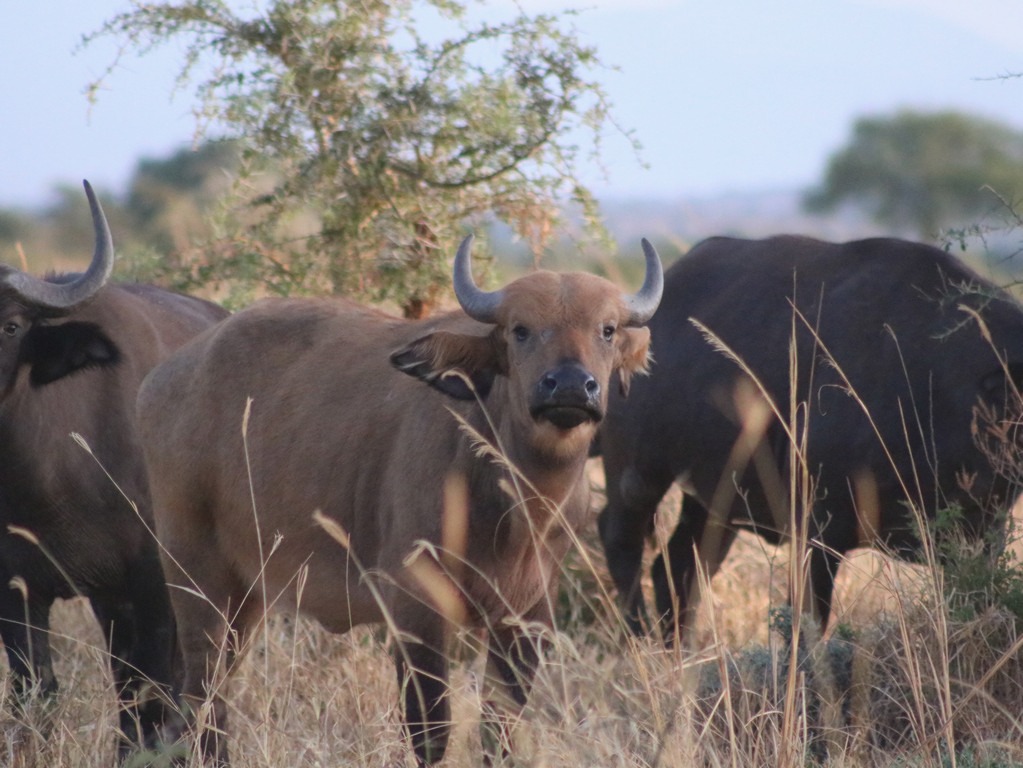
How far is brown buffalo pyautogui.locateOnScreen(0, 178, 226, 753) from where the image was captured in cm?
578

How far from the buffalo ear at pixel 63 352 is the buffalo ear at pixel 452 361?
5.86 ft

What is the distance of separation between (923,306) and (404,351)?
265 cm

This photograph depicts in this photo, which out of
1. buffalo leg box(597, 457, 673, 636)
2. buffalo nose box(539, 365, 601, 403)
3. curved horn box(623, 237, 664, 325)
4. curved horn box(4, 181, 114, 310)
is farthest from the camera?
buffalo leg box(597, 457, 673, 636)

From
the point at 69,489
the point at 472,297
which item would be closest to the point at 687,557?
the point at 472,297

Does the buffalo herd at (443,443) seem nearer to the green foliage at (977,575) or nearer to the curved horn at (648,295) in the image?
the curved horn at (648,295)

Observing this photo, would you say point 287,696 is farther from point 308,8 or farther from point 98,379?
point 308,8

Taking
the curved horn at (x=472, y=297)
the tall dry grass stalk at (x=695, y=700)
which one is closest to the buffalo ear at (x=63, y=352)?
the tall dry grass stalk at (x=695, y=700)

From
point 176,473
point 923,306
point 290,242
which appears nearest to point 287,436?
point 176,473

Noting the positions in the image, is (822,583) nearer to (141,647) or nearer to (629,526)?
(629,526)

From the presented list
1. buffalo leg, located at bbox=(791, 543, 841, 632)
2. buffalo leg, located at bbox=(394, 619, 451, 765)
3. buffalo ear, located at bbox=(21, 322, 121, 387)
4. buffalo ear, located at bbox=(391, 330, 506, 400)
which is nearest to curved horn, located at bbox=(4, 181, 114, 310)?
buffalo ear, located at bbox=(21, 322, 121, 387)

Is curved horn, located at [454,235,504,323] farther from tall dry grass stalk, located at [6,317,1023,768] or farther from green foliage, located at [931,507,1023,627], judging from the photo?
green foliage, located at [931,507,1023,627]

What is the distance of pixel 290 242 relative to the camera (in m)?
7.30

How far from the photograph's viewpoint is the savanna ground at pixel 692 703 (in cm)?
379

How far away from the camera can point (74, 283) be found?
588 centimetres
